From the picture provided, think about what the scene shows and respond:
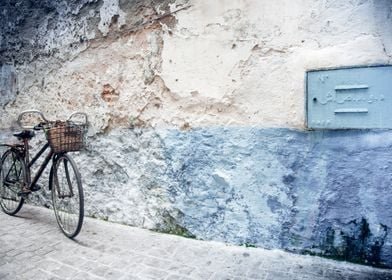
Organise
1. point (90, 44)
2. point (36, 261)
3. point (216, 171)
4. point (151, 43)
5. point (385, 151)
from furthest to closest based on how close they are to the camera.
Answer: point (90, 44), point (151, 43), point (216, 171), point (36, 261), point (385, 151)

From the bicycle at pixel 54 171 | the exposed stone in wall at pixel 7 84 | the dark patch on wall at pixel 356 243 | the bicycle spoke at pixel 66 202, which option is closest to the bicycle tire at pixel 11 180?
the bicycle at pixel 54 171

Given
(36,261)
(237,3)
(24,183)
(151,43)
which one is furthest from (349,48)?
(24,183)

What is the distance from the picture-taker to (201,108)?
3.23 metres

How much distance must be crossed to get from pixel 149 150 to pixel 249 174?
113 cm

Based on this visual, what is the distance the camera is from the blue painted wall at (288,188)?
8.79ft

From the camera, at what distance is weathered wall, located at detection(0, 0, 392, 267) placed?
8.86ft

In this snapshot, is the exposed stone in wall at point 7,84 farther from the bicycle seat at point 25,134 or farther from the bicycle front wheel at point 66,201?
the bicycle front wheel at point 66,201

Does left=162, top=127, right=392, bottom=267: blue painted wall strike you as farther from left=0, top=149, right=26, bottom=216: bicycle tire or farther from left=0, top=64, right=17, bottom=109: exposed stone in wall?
left=0, top=64, right=17, bottom=109: exposed stone in wall

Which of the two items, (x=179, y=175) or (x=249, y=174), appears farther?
(x=179, y=175)

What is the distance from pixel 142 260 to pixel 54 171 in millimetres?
1465

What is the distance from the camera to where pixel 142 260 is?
9.59ft

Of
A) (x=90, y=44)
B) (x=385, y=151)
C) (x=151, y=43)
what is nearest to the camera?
(x=385, y=151)

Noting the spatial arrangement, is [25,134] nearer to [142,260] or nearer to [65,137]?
[65,137]

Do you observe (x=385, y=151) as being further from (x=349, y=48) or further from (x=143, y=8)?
(x=143, y=8)
